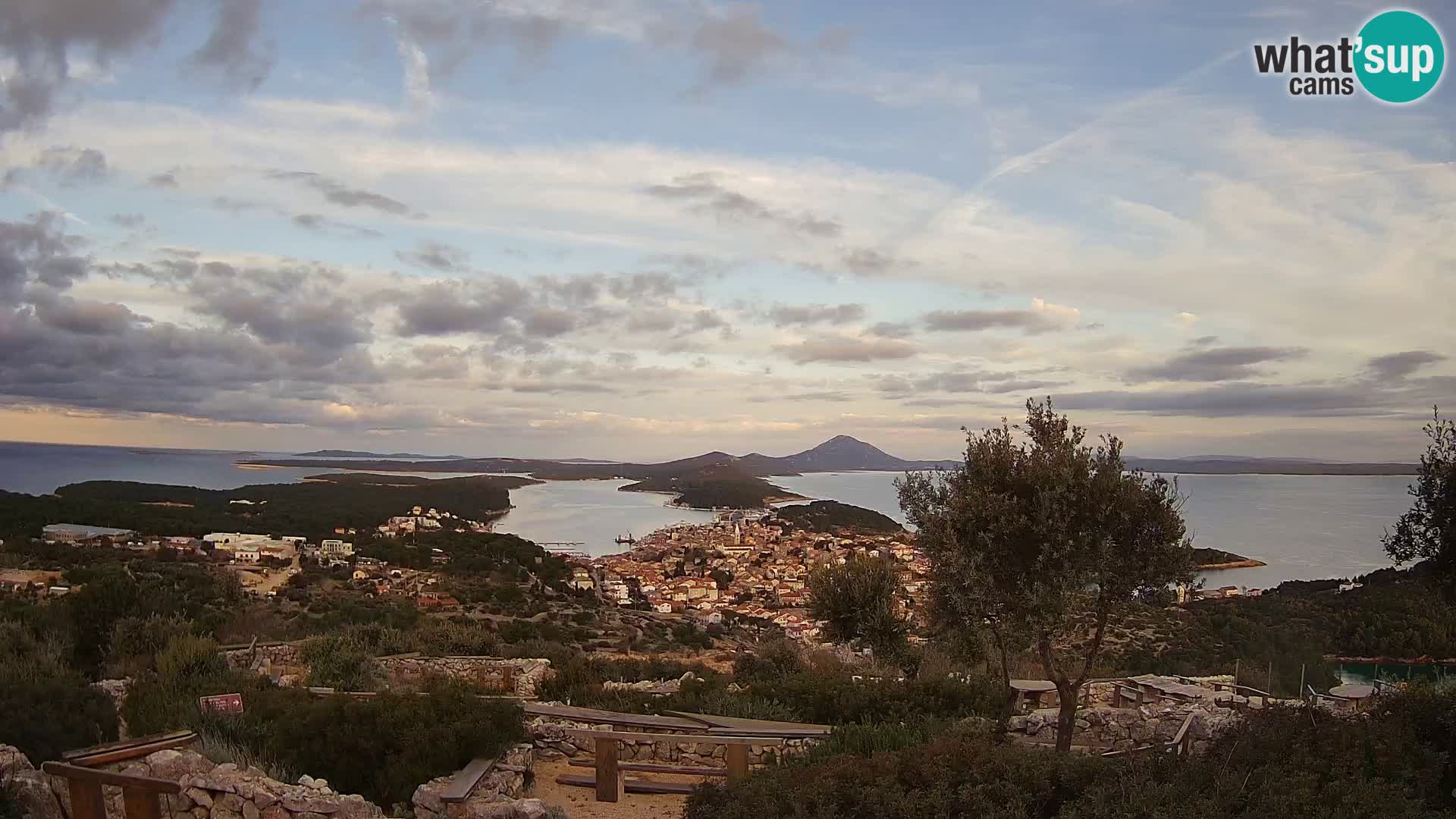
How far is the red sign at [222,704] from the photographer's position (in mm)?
7773

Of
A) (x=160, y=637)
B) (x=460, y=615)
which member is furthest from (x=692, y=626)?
(x=160, y=637)

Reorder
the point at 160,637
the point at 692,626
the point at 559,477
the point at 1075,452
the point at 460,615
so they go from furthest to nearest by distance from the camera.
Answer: the point at 559,477 → the point at 692,626 → the point at 460,615 → the point at 160,637 → the point at 1075,452

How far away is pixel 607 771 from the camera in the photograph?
741cm

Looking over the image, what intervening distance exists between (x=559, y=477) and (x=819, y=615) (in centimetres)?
12803

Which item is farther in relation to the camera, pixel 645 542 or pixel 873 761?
pixel 645 542

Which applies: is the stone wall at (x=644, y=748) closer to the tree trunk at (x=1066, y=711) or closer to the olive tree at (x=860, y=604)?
the tree trunk at (x=1066, y=711)

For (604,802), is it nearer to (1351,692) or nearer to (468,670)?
(468,670)

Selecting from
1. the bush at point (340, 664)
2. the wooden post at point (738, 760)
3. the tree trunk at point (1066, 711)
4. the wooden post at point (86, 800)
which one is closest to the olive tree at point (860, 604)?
the tree trunk at point (1066, 711)

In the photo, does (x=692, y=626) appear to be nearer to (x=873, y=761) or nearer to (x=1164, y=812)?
(x=873, y=761)

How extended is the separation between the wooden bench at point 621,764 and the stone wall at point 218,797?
2.07 meters

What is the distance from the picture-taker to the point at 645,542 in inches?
1997

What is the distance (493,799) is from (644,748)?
218cm

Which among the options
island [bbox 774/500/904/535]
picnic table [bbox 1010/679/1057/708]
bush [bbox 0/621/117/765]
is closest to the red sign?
bush [bbox 0/621/117/765]

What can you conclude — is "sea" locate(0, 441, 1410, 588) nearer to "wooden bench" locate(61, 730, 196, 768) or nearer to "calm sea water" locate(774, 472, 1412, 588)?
"calm sea water" locate(774, 472, 1412, 588)
